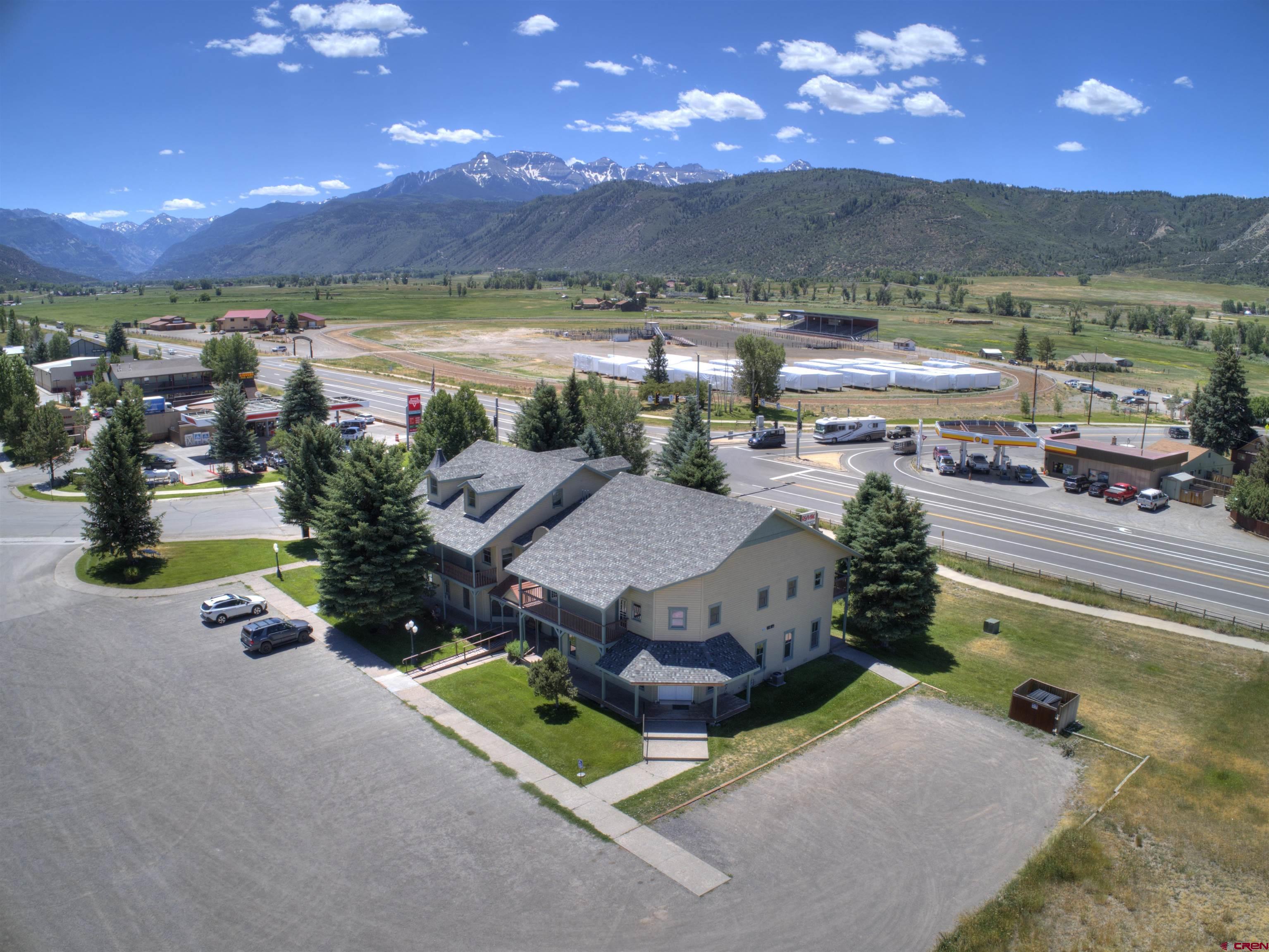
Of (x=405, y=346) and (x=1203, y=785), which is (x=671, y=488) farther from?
(x=405, y=346)

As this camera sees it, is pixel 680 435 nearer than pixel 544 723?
No

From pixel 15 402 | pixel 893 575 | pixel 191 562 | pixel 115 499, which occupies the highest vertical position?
pixel 15 402

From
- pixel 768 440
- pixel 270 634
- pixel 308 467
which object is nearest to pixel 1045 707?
pixel 270 634

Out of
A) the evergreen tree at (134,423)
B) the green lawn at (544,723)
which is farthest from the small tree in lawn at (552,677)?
the evergreen tree at (134,423)

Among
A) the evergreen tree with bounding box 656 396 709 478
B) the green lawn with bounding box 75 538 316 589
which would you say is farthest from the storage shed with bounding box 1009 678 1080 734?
the green lawn with bounding box 75 538 316 589

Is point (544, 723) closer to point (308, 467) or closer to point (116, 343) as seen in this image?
point (308, 467)

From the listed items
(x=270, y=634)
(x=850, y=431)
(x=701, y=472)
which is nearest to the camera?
(x=270, y=634)

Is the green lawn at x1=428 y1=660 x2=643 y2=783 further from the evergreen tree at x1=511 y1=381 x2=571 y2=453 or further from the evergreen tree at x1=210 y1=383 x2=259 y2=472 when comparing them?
the evergreen tree at x1=210 y1=383 x2=259 y2=472
